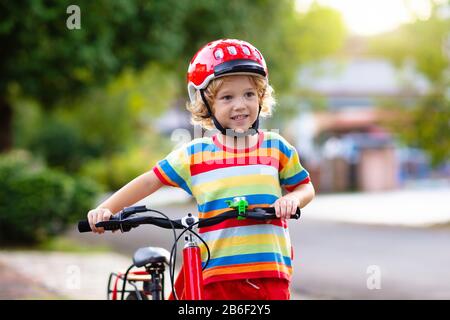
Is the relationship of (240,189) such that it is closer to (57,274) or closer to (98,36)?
(57,274)

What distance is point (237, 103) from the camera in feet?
11.1

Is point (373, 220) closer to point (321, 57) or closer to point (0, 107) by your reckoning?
point (0, 107)

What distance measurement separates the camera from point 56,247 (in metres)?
12.8

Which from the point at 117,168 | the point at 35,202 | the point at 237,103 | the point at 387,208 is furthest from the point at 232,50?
the point at 117,168

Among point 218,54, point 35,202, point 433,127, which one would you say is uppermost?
point 433,127

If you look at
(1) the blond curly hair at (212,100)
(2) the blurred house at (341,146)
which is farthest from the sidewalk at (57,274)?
(2) the blurred house at (341,146)

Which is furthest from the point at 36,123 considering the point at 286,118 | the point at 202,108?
the point at 202,108

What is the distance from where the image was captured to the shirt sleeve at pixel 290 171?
3379mm

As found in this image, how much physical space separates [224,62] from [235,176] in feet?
1.54

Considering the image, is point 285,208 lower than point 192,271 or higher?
higher

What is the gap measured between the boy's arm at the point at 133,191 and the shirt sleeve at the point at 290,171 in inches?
20.1

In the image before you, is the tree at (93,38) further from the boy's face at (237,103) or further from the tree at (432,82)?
the boy's face at (237,103)
